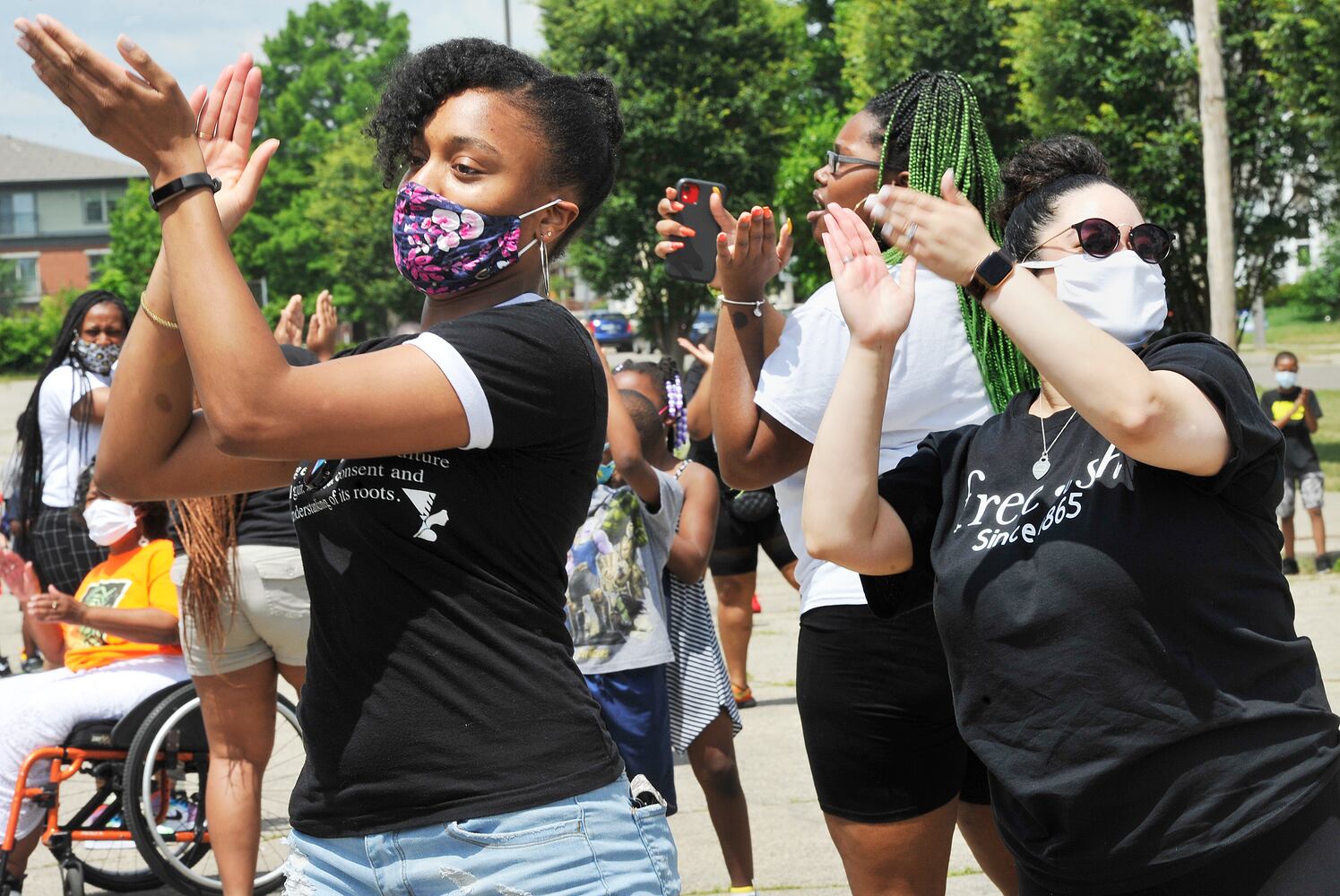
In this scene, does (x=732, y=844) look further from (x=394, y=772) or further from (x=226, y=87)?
(x=226, y=87)

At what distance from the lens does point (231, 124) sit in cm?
225

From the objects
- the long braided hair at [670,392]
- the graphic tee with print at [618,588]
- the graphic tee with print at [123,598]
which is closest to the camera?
the graphic tee with print at [618,588]

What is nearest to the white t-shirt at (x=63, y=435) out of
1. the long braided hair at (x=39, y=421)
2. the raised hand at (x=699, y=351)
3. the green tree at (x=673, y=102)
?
the long braided hair at (x=39, y=421)

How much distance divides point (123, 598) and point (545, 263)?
312 centimetres

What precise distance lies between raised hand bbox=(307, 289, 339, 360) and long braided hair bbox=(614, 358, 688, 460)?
3.96 feet

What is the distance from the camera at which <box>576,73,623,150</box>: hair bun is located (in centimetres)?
240

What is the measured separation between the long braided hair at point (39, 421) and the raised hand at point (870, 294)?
4882mm

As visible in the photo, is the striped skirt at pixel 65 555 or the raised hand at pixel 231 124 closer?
the raised hand at pixel 231 124

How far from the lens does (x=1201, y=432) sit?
1986mm

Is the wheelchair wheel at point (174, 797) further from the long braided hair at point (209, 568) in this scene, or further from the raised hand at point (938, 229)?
the raised hand at point (938, 229)

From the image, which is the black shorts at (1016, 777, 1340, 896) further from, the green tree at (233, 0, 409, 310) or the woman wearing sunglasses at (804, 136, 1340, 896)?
the green tree at (233, 0, 409, 310)

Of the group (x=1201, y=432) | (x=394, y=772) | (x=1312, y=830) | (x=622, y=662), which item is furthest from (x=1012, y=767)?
(x=622, y=662)

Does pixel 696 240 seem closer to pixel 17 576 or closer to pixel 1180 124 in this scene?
pixel 17 576

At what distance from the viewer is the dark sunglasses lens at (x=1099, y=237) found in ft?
7.42
